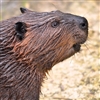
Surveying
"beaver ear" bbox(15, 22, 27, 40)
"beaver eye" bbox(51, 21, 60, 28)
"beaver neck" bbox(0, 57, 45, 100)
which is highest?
"beaver eye" bbox(51, 21, 60, 28)

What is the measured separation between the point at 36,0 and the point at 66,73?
3187 mm

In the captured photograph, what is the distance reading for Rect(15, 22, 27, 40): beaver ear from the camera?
169 inches

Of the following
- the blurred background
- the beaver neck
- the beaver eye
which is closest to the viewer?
the beaver neck

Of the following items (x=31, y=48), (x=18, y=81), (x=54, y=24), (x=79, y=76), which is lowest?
(x=18, y=81)

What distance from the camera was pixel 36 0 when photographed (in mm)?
9141

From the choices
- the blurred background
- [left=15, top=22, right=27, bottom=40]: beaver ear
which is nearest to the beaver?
[left=15, top=22, right=27, bottom=40]: beaver ear

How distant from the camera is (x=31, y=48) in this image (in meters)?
4.37

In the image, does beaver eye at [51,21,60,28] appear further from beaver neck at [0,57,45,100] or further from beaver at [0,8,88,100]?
beaver neck at [0,57,45,100]

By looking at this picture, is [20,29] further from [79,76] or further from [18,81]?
[79,76]

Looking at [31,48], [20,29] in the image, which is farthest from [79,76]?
[20,29]

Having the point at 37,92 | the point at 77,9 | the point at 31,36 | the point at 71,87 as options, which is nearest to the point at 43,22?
the point at 31,36

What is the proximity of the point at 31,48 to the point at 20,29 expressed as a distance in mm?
210

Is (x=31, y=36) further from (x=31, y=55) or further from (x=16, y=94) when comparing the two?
(x=16, y=94)

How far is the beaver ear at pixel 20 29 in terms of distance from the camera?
4.29m
